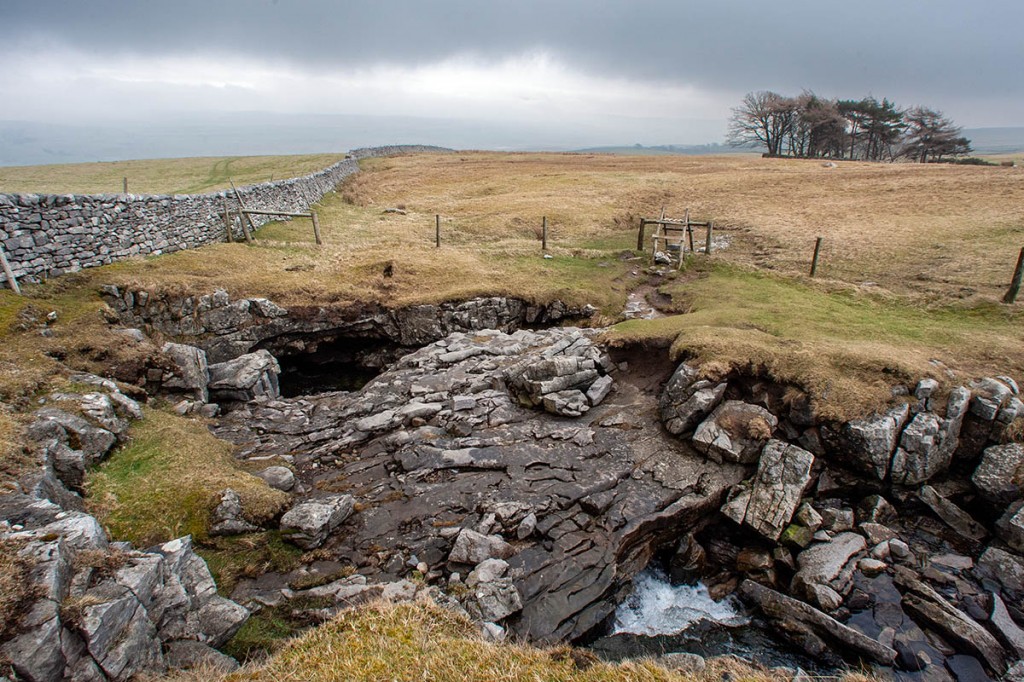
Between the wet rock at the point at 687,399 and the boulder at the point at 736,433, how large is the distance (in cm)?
37

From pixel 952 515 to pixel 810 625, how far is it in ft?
18.8

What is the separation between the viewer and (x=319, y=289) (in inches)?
953

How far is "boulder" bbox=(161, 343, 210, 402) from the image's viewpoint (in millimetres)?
17141

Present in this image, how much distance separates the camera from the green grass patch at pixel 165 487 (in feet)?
34.6

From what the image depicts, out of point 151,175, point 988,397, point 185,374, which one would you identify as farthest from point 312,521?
point 151,175

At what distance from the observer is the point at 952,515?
13.1 m

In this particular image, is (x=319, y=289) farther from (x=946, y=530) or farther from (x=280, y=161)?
(x=280, y=161)

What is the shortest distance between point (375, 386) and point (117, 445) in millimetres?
7958

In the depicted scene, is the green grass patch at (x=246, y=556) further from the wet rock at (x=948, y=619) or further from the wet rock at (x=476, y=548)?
the wet rock at (x=948, y=619)

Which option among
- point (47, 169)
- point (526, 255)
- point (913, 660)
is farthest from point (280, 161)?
point (913, 660)

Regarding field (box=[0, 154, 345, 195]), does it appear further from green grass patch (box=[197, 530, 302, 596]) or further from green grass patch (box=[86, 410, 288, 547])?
green grass patch (box=[197, 530, 302, 596])

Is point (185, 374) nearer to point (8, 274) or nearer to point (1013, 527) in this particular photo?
point (8, 274)

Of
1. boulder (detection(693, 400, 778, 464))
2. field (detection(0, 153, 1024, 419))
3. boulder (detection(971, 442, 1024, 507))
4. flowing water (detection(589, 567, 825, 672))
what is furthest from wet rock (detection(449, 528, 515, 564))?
boulder (detection(971, 442, 1024, 507))

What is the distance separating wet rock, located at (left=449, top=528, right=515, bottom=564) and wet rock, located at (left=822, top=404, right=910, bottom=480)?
397 inches
